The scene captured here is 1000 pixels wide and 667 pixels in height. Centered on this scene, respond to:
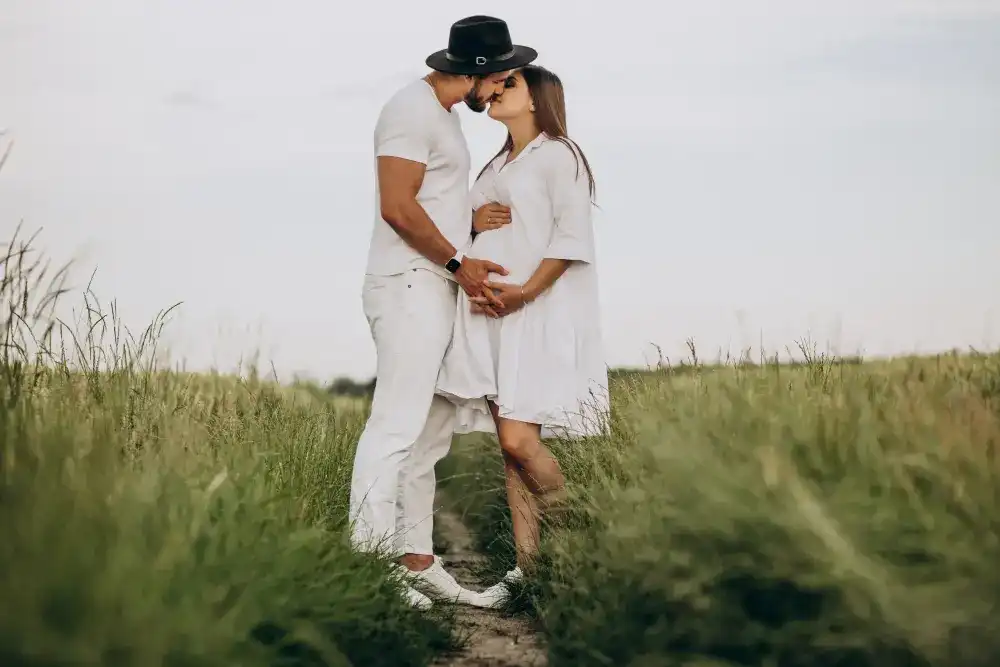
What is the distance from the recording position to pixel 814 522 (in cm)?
310

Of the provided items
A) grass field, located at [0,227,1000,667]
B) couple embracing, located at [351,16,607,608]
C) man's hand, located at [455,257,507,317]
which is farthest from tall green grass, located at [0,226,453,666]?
man's hand, located at [455,257,507,317]

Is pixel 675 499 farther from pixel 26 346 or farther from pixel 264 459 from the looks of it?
pixel 26 346

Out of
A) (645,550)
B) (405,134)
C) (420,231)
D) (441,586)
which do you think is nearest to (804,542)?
(645,550)

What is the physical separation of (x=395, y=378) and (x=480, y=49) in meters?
1.53

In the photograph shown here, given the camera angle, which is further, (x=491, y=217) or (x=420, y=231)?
(x=491, y=217)

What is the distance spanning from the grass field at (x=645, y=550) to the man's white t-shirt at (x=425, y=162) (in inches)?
44.5

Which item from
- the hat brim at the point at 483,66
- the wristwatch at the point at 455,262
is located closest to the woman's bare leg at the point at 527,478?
the wristwatch at the point at 455,262

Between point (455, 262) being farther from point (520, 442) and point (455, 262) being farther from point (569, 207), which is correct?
point (520, 442)

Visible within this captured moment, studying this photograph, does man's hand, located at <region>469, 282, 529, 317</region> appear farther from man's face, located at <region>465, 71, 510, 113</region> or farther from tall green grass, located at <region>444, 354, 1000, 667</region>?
tall green grass, located at <region>444, 354, 1000, 667</region>

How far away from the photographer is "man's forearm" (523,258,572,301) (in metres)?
5.07

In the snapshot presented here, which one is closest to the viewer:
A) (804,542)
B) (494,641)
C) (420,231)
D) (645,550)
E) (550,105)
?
(804,542)

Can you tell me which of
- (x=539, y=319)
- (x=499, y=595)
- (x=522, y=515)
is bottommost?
(x=499, y=595)

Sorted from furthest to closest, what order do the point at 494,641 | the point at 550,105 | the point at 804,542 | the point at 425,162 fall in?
1. the point at 550,105
2. the point at 425,162
3. the point at 494,641
4. the point at 804,542

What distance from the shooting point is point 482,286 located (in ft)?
16.5
